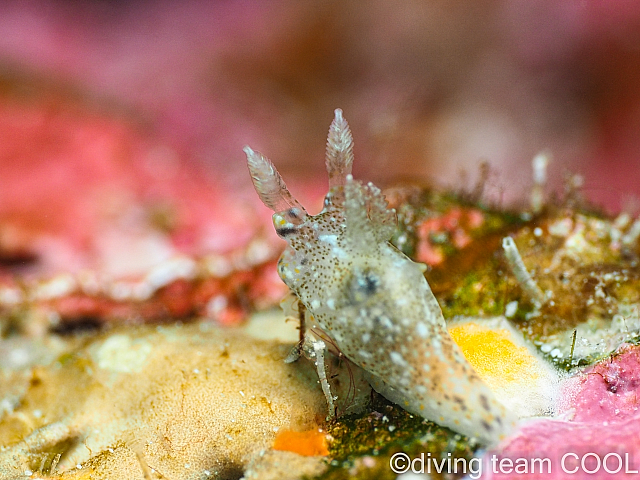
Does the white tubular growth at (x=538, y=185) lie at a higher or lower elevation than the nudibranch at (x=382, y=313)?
higher

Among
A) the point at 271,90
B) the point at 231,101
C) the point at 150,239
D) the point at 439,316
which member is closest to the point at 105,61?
the point at 231,101

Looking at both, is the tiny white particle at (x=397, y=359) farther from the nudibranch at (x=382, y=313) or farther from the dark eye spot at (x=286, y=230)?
the dark eye spot at (x=286, y=230)

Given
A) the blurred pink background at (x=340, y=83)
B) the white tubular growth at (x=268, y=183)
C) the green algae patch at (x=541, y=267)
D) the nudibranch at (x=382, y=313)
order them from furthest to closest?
the blurred pink background at (x=340, y=83)
the green algae patch at (x=541, y=267)
the white tubular growth at (x=268, y=183)
the nudibranch at (x=382, y=313)

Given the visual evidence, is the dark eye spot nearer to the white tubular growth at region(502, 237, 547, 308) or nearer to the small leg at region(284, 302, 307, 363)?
the small leg at region(284, 302, 307, 363)

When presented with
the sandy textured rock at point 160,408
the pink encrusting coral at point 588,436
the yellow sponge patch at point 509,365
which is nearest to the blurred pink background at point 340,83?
the sandy textured rock at point 160,408

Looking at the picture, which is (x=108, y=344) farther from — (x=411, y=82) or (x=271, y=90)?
(x=411, y=82)

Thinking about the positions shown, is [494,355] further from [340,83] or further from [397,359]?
[340,83]
